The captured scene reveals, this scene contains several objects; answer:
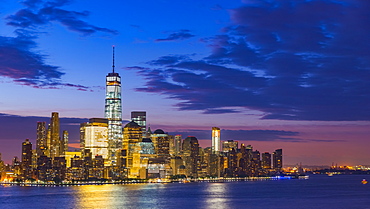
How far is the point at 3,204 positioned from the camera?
14750cm

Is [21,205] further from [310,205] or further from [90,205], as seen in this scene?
[310,205]

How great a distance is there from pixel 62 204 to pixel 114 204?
13.7 metres

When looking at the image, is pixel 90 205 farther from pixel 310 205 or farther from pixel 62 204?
pixel 310 205

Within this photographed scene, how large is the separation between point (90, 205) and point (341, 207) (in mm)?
56370

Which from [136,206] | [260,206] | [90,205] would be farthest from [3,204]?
[260,206]

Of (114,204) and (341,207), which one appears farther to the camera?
(114,204)

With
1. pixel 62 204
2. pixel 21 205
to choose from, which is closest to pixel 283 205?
pixel 62 204

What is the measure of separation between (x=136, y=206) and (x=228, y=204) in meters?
22.2

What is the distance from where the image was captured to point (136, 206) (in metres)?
138

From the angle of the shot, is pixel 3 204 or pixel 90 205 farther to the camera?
pixel 3 204

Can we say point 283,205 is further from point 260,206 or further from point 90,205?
point 90,205

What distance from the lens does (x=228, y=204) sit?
5655 inches

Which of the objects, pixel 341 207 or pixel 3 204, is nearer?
pixel 341 207

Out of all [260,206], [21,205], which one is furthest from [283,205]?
[21,205]
